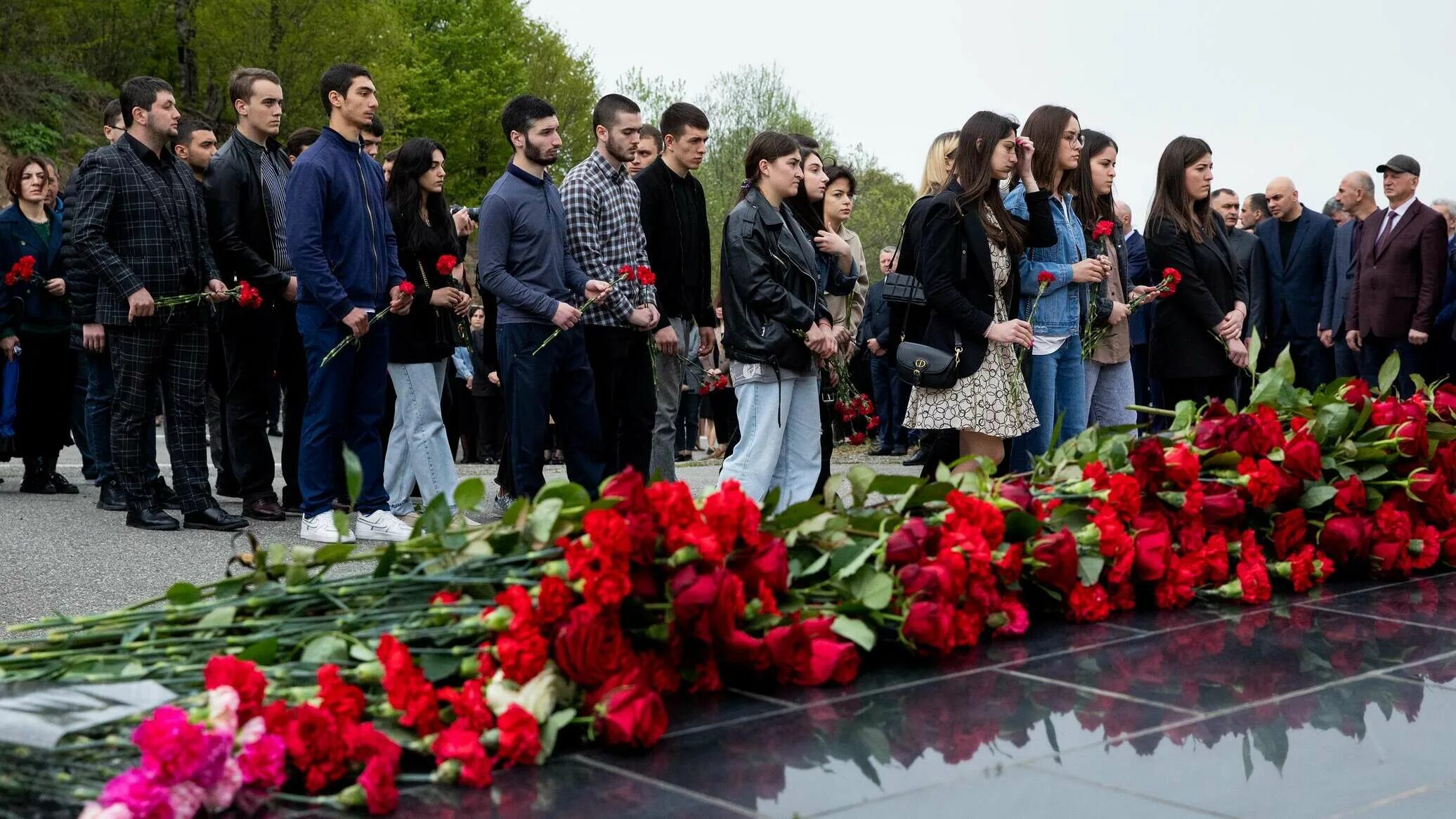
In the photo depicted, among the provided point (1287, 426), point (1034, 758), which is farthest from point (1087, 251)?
point (1034, 758)

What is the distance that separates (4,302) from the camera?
1080cm

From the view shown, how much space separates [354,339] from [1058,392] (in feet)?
11.8

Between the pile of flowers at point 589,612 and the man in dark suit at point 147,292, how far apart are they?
4.97 metres

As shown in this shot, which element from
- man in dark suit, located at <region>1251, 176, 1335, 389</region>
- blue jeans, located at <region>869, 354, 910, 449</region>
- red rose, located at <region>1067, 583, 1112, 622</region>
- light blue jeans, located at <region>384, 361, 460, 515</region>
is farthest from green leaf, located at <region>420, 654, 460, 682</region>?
blue jeans, located at <region>869, 354, 910, 449</region>

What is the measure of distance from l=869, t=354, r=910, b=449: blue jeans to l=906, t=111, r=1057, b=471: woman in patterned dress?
8153mm

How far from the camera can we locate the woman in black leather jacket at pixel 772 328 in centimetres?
752

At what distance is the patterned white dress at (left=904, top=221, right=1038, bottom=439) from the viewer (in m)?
7.19

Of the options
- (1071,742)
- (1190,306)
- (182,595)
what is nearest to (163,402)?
(182,595)

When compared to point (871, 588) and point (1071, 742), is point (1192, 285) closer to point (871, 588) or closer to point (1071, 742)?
point (871, 588)

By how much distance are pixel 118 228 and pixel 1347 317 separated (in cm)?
971

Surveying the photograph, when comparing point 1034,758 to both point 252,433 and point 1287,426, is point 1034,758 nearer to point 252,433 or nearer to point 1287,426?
point 1287,426

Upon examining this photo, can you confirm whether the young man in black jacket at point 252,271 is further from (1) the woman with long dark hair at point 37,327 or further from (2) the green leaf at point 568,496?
(2) the green leaf at point 568,496

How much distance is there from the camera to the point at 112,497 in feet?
31.8

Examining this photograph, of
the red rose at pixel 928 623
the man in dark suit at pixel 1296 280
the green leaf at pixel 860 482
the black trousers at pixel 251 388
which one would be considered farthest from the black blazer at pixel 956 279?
the man in dark suit at pixel 1296 280
